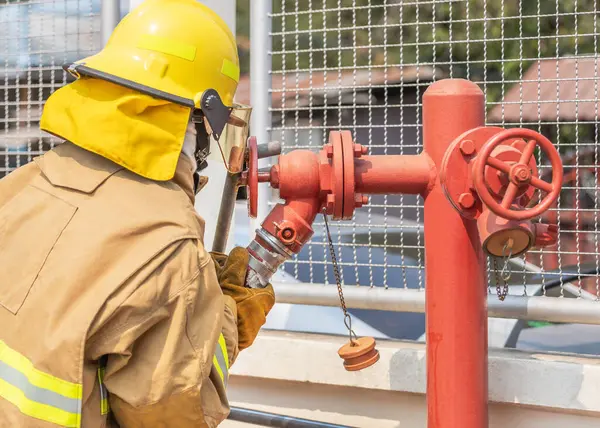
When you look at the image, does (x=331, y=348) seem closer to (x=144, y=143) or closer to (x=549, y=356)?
(x=549, y=356)

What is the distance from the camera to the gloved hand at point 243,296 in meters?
2.18

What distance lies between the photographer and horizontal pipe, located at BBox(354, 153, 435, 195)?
236cm

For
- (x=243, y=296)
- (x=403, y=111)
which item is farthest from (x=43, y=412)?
(x=403, y=111)

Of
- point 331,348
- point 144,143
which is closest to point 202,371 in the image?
point 144,143

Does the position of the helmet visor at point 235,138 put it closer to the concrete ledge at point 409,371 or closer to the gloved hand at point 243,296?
the gloved hand at point 243,296

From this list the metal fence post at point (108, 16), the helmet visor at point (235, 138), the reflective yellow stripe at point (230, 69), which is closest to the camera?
the reflective yellow stripe at point (230, 69)

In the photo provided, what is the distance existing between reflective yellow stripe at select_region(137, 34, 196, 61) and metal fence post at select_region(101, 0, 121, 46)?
1342mm

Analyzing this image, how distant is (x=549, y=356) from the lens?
276 cm

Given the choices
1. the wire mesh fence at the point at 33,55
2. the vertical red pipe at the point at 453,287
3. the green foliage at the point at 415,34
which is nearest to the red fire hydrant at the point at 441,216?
the vertical red pipe at the point at 453,287

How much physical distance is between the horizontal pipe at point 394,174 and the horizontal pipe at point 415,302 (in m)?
0.66

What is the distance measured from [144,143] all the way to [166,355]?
1.68 feet

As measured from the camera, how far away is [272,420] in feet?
8.80

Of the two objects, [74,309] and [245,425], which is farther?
[245,425]

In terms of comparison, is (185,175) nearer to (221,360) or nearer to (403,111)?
(221,360)
